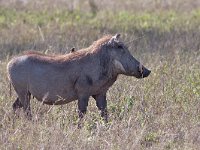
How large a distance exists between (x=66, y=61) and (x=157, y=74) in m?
2.10

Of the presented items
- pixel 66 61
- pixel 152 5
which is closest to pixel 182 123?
pixel 66 61

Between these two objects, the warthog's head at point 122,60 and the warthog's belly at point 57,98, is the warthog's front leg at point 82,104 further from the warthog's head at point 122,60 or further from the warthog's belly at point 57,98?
the warthog's head at point 122,60

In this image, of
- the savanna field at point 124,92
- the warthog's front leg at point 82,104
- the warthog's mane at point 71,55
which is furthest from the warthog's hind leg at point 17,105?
the warthog's front leg at point 82,104

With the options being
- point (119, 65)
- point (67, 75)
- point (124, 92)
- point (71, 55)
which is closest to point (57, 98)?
point (67, 75)

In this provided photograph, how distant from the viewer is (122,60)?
791 cm

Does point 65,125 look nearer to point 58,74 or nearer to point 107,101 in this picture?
point 58,74

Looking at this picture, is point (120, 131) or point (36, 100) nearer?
point (120, 131)

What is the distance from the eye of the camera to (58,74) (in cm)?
783

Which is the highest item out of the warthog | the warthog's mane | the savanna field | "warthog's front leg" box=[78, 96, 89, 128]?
the warthog's mane

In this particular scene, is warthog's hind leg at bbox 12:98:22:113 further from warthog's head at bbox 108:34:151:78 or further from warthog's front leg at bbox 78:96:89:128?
warthog's head at bbox 108:34:151:78

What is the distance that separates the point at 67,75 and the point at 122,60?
0.62 metres

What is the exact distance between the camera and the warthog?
25.6ft

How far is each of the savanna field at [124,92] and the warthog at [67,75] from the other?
174 millimetres

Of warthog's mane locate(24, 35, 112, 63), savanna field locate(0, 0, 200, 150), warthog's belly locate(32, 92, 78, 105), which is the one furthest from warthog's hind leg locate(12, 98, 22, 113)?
warthog's mane locate(24, 35, 112, 63)
